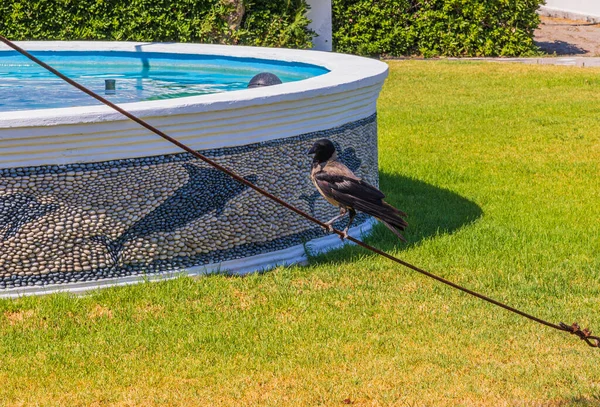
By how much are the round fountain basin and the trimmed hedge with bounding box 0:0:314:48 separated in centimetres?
1086

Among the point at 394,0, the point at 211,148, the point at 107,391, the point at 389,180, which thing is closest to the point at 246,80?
the point at 389,180

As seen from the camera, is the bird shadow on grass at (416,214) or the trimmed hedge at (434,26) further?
the trimmed hedge at (434,26)

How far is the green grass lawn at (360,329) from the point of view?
502 cm

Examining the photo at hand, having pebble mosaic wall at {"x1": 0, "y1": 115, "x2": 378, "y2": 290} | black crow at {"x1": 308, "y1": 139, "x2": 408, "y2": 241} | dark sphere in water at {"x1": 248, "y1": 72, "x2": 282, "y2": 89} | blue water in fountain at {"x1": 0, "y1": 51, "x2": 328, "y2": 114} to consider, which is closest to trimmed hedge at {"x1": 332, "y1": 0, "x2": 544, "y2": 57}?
blue water in fountain at {"x1": 0, "y1": 51, "x2": 328, "y2": 114}

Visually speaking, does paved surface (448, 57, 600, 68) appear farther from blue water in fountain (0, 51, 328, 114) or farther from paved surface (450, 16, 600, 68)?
blue water in fountain (0, 51, 328, 114)

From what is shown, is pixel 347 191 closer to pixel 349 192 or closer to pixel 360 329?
pixel 349 192

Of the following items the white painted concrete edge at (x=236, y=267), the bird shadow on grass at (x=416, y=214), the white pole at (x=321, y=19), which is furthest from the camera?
the white pole at (x=321, y=19)

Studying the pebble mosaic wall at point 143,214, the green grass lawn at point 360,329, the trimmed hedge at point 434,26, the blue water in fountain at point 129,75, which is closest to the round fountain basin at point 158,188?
the pebble mosaic wall at point 143,214

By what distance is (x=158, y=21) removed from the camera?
1750cm

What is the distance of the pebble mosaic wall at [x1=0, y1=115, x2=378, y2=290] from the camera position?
6.07 m

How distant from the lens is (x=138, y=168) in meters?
6.26

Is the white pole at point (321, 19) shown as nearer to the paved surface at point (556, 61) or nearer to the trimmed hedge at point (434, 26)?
the trimmed hedge at point (434, 26)

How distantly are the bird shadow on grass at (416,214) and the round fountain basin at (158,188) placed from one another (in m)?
0.36

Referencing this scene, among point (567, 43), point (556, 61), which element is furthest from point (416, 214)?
point (567, 43)
